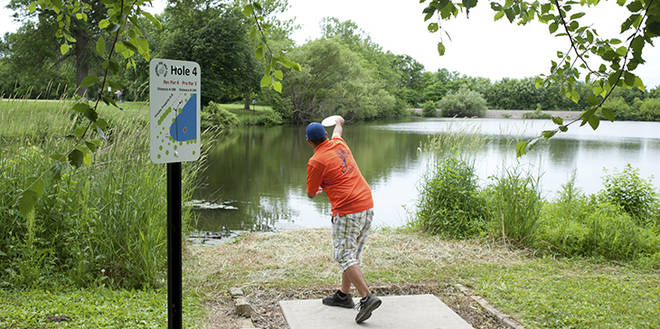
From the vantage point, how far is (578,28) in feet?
10.2

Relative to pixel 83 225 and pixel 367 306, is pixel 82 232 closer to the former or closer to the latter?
pixel 83 225

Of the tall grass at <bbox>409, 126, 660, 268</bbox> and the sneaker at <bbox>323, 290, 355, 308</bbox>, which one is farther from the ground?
A: the tall grass at <bbox>409, 126, 660, 268</bbox>

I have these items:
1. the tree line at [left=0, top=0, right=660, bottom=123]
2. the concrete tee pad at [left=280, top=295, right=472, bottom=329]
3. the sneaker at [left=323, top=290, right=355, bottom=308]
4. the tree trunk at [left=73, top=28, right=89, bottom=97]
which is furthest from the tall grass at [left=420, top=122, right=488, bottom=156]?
the tree trunk at [left=73, top=28, right=89, bottom=97]

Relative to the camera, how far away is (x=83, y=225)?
5.19 m

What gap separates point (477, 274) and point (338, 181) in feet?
7.90

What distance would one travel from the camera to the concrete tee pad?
13.7 feet

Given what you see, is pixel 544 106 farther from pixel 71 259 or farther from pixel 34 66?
pixel 71 259

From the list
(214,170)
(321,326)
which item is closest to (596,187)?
(214,170)

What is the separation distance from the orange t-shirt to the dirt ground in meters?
1.12

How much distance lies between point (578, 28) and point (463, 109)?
68.9 metres

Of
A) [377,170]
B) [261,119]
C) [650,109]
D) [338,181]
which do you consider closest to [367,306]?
[338,181]

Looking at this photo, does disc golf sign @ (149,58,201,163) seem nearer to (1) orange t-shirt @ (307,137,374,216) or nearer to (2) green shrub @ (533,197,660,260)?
(1) orange t-shirt @ (307,137,374,216)

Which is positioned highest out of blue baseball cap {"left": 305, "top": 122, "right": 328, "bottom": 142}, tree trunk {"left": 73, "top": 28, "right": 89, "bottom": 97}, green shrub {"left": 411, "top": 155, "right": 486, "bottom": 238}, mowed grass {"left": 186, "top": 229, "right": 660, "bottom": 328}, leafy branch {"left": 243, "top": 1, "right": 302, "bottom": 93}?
tree trunk {"left": 73, "top": 28, "right": 89, "bottom": 97}

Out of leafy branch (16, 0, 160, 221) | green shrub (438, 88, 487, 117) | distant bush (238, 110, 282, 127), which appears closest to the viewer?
leafy branch (16, 0, 160, 221)
